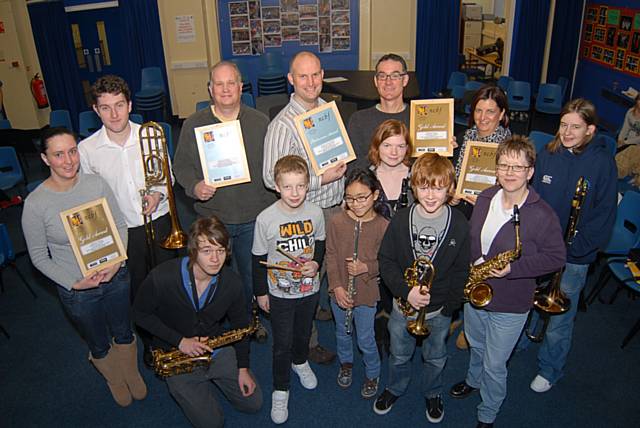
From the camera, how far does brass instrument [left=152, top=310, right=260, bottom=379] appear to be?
3447mm

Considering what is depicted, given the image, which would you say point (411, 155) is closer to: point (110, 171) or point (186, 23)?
point (110, 171)

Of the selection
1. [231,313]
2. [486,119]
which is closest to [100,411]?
[231,313]

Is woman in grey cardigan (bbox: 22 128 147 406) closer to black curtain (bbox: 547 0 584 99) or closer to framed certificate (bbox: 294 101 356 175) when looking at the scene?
framed certificate (bbox: 294 101 356 175)

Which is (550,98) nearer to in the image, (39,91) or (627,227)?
(627,227)

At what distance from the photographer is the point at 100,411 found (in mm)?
3920

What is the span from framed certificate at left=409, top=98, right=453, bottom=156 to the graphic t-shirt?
40.5 inches

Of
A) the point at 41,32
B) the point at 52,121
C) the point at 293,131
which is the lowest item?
the point at 52,121

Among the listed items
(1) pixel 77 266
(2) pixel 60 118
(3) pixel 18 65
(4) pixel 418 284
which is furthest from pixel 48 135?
(3) pixel 18 65

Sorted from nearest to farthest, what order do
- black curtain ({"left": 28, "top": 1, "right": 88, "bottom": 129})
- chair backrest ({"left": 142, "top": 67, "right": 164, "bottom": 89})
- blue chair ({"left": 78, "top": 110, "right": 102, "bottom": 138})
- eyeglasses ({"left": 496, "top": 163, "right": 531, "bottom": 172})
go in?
eyeglasses ({"left": 496, "top": 163, "right": 531, "bottom": 172})
blue chair ({"left": 78, "top": 110, "right": 102, "bottom": 138})
black curtain ({"left": 28, "top": 1, "right": 88, "bottom": 129})
chair backrest ({"left": 142, "top": 67, "right": 164, "bottom": 89})

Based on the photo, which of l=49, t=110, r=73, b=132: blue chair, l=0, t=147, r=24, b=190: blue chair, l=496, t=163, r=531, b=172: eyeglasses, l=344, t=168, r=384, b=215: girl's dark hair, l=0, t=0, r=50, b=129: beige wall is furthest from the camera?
l=0, t=0, r=50, b=129: beige wall

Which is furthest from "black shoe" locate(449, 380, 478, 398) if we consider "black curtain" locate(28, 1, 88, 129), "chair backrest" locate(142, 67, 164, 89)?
→ "black curtain" locate(28, 1, 88, 129)

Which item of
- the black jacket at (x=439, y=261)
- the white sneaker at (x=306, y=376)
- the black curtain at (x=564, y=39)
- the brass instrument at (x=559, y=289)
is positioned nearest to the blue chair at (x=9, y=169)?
the white sneaker at (x=306, y=376)

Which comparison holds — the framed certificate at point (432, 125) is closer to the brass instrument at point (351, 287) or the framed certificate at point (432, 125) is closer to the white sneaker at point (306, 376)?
the brass instrument at point (351, 287)

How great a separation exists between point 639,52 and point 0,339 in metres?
10.2
